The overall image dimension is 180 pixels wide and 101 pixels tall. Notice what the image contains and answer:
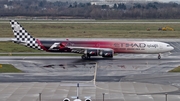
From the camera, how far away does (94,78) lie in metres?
52.4

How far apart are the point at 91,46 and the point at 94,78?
59.4 ft

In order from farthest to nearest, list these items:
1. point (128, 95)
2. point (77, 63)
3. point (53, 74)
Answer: point (77, 63) < point (53, 74) < point (128, 95)

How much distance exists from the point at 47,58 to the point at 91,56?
651 centimetres

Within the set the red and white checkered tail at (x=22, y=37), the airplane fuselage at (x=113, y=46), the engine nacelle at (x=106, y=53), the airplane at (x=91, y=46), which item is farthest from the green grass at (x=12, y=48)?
the engine nacelle at (x=106, y=53)

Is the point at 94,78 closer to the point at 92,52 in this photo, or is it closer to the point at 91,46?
the point at 92,52

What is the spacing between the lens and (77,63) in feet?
213

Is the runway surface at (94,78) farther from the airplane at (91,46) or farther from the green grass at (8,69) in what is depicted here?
the airplane at (91,46)

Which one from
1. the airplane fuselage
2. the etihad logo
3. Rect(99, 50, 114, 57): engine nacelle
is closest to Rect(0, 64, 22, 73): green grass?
the airplane fuselage

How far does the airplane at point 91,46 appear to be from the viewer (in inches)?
2722

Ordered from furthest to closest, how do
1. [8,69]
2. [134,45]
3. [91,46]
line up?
[134,45], [91,46], [8,69]

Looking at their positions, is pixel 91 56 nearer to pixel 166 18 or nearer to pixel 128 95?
pixel 128 95

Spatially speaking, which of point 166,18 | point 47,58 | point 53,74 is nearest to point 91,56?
point 47,58

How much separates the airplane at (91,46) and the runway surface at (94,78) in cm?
110

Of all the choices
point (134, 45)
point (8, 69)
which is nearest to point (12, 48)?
point (134, 45)
